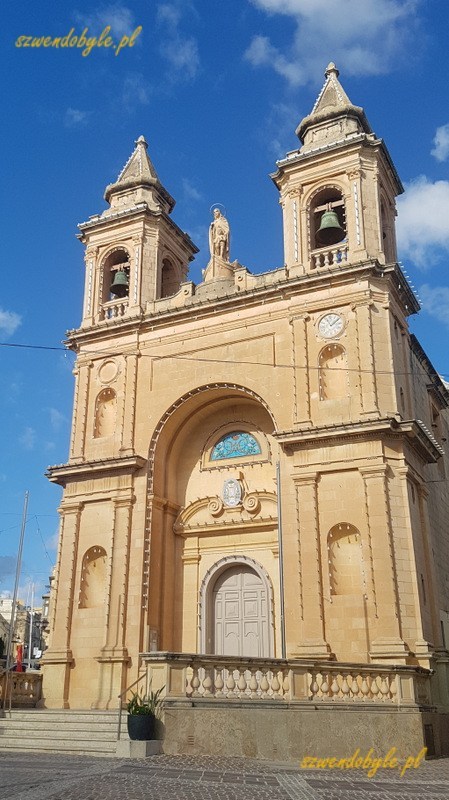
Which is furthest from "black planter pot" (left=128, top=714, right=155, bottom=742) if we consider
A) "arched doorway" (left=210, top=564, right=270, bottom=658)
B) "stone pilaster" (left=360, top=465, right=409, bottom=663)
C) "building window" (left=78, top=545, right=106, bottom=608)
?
"building window" (left=78, top=545, right=106, bottom=608)

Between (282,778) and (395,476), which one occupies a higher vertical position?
(395,476)

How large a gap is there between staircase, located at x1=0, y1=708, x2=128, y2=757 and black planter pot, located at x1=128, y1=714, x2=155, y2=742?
86 cm

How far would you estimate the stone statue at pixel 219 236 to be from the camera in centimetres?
2283

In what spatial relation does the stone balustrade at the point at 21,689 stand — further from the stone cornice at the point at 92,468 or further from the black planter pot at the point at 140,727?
the black planter pot at the point at 140,727

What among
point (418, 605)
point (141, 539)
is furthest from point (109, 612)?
point (418, 605)

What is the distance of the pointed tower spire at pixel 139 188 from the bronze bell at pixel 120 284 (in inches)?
93.3

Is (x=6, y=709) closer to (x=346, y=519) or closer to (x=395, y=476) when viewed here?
(x=346, y=519)

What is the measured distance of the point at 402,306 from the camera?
19.5 meters

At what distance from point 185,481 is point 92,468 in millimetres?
2659

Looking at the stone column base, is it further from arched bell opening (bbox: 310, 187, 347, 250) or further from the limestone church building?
arched bell opening (bbox: 310, 187, 347, 250)

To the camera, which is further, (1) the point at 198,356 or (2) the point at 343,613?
(1) the point at 198,356

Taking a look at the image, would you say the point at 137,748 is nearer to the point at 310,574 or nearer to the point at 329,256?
the point at 310,574

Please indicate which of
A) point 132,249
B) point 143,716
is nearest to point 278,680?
point 143,716

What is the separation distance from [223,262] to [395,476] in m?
9.30
